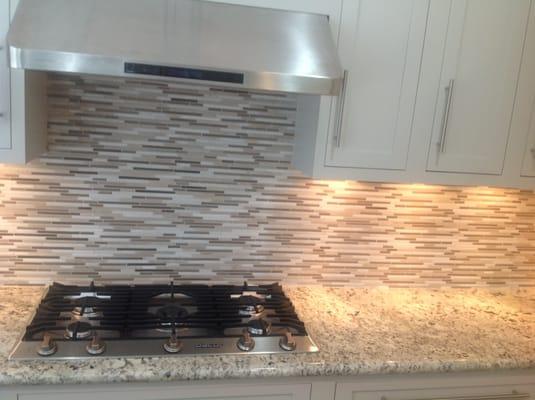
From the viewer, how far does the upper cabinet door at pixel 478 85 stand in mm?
1762

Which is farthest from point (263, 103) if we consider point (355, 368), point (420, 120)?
point (355, 368)

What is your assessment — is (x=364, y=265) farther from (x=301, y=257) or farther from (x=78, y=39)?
(x=78, y=39)

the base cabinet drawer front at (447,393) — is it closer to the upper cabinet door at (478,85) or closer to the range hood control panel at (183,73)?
the upper cabinet door at (478,85)

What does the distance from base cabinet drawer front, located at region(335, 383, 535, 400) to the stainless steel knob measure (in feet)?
1.77

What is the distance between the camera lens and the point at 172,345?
1.55 m

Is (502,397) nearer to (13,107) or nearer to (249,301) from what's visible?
(249,301)

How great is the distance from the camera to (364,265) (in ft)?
7.28

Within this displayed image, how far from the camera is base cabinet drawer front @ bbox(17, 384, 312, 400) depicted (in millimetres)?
1436

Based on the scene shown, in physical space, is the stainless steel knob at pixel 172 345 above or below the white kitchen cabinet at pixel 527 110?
below

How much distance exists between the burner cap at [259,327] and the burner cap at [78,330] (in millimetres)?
536

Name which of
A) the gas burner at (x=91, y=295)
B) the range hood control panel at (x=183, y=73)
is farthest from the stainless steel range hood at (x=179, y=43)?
the gas burner at (x=91, y=295)

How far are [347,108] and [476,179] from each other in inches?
23.7

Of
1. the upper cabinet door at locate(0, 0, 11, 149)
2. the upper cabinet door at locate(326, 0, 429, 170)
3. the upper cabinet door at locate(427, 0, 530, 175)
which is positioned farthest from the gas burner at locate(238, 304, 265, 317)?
the upper cabinet door at locate(0, 0, 11, 149)

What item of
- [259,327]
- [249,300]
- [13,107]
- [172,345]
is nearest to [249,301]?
[249,300]
